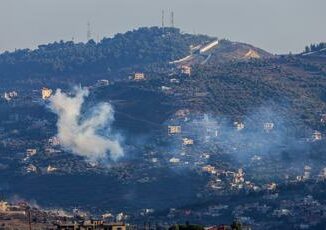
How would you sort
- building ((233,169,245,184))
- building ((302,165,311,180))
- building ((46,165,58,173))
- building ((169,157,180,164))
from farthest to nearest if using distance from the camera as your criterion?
building ((169,157,180,164)) < building ((46,165,58,173)) < building ((233,169,245,184)) < building ((302,165,311,180))

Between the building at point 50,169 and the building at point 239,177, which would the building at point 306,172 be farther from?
the building at point 50,169

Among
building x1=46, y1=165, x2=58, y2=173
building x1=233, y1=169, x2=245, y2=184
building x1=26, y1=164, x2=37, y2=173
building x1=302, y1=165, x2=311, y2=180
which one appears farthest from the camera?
building x1=26, y1=164, x2=37, y2=173

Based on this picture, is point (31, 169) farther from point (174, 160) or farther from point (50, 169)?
point (174, 160)

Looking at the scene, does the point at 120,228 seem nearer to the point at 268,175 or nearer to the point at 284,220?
the point at 284,220

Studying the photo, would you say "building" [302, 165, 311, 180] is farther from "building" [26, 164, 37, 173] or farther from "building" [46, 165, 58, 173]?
"building" [26, 164, 37, 173]

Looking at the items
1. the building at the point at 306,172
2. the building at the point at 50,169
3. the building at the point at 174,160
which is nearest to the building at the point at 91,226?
the building at the point at 306,172

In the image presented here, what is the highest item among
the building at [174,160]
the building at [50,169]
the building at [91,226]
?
the building at [174,160]

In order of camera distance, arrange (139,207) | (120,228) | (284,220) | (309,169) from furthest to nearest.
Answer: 1. (309,169)
2. (139,207)
3. (284,220)
4. (120,228)

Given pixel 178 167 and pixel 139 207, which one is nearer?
pixel 139 207

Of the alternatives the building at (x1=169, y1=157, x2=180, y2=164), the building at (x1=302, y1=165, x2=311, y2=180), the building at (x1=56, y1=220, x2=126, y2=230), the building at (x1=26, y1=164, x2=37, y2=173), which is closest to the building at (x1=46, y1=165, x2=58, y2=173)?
the building at (x1=26, y1=164, x2=37, y2=173)

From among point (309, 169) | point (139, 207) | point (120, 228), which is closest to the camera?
point (120, 228)

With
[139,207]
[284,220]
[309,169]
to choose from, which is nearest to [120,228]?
[284,220]
